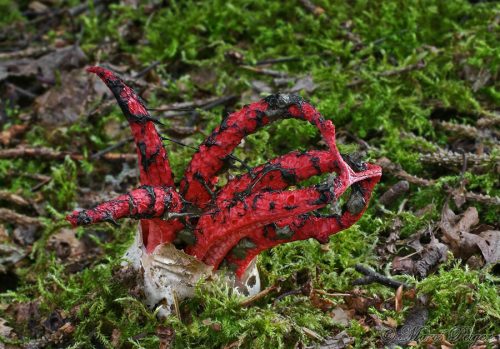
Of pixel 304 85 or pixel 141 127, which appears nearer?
pixel 141 127

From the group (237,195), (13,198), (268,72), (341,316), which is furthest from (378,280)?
(13,198)

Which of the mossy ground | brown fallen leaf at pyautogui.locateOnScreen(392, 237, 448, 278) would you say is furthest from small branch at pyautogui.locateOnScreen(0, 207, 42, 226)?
brown fallen leaf at pyautogui.locateOnScreen(392, 237, 448, 278)

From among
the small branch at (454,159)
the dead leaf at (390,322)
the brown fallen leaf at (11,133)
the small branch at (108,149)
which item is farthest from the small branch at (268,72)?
the dead leaf at (390,322)

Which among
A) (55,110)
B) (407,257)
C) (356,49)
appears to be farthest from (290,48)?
(407,257)

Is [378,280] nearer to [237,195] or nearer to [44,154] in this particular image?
[237,195]

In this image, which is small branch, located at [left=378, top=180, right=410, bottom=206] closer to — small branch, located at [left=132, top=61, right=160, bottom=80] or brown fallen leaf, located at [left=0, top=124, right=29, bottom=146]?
small branch, located at [left=132, top=61, right=160, bottom=80]
